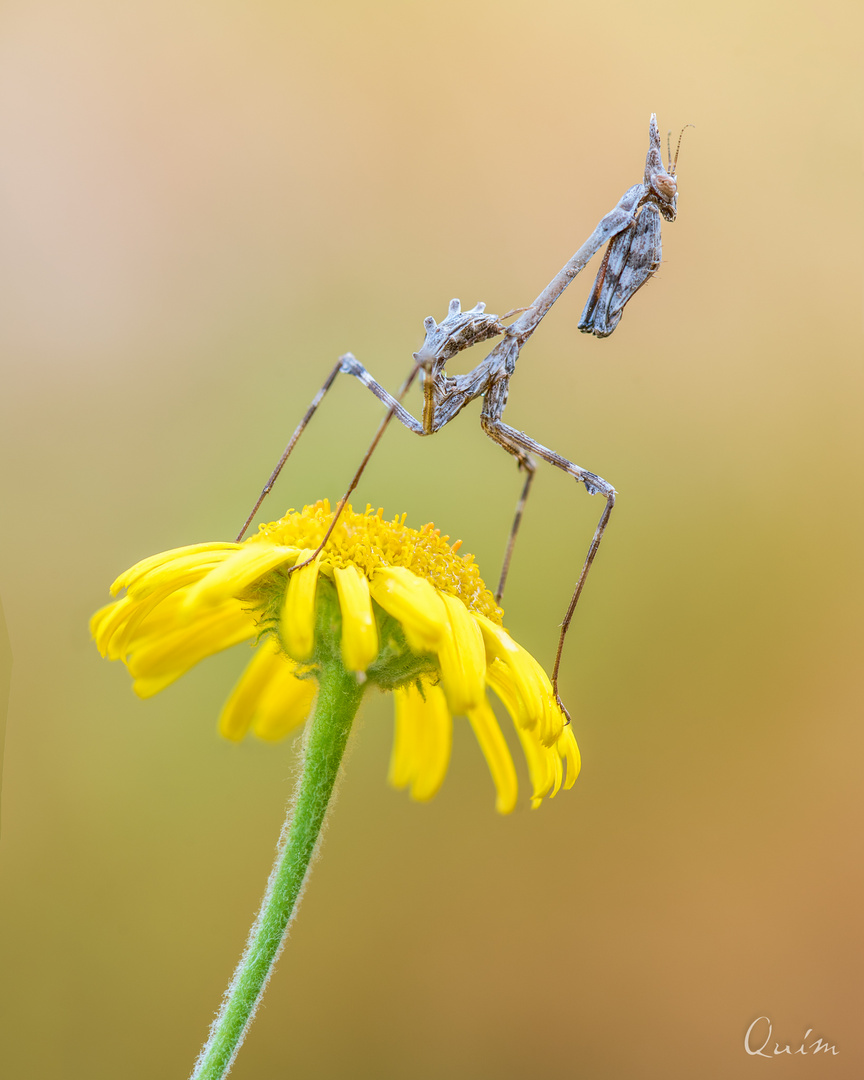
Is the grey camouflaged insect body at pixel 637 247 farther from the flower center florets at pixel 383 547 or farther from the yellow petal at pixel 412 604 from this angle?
the yellow petal at pixel 412 604

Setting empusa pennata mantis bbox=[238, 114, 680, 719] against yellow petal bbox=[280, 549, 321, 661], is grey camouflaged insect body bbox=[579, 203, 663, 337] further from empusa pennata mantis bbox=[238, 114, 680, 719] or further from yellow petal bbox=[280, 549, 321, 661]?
yellow petal bbox=[280, 549, 321, 661]

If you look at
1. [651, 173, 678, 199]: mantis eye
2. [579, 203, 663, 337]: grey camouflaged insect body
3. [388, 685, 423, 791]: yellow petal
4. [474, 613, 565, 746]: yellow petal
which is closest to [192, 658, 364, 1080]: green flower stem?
[474, 613, 565, 746]: yellow petal

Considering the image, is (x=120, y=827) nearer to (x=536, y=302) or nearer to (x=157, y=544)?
(x=157, y=544)

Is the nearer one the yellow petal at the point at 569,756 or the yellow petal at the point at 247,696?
the yellow petal at the point at 569,756

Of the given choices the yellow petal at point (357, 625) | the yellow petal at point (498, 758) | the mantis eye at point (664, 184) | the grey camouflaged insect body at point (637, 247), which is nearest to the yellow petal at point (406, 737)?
the yellow petal at point (498, 758)

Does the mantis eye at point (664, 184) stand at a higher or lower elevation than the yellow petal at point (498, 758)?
higher

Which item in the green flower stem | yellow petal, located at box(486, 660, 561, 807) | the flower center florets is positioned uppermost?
the flower center florets

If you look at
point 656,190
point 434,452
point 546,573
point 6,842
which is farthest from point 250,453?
point 656,190
